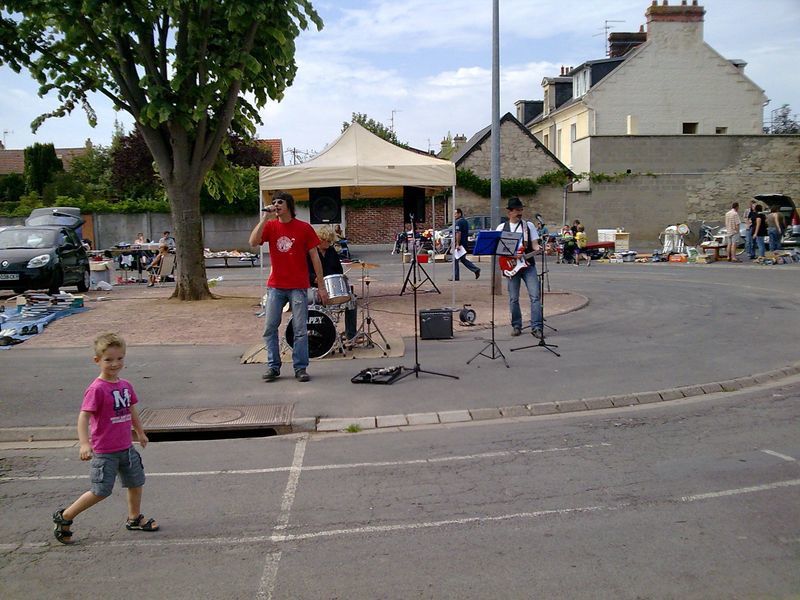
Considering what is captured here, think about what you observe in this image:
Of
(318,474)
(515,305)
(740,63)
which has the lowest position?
(318,474)

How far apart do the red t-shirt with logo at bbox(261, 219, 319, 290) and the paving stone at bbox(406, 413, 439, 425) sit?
7.77ft

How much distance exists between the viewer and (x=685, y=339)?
38.7 ft

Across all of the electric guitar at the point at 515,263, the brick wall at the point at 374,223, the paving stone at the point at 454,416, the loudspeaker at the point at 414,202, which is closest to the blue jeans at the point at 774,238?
the loudspeaker at the point at 414,202

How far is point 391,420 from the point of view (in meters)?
7.74

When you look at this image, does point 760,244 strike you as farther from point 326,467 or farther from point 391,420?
point 326,467

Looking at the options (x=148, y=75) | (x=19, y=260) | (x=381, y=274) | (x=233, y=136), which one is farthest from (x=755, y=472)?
(x=233, y=136)

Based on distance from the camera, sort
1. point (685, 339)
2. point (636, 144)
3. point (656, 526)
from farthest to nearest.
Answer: point (636, 144) < point (685, 339) < point (656, 526)

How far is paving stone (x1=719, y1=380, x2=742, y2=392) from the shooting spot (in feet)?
29.2

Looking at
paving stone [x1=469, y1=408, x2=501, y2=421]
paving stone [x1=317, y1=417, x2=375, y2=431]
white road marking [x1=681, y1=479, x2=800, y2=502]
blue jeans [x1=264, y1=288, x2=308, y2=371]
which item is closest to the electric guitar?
blue jeans [x1=264, y1=288, x2=308, y2=371]

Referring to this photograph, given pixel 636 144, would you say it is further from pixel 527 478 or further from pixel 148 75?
pixel 527 478

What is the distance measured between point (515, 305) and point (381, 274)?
1383cm

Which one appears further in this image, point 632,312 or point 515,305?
point 632,312

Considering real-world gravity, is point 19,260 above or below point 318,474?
above

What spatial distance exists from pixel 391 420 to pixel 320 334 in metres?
3.13
